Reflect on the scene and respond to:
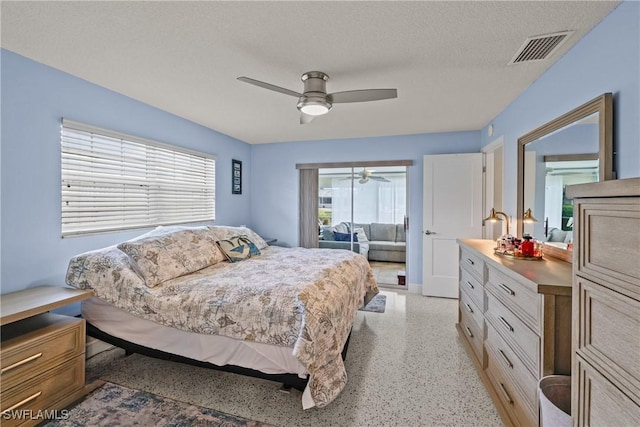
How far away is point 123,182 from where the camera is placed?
2846 mm

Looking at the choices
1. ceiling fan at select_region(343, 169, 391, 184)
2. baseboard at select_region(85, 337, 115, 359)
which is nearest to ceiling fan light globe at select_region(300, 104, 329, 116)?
baseboard at select_region(85, 337, 115, 359)

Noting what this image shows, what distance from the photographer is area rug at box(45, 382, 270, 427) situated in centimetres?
177

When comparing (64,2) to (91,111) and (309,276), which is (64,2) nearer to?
(91,111)

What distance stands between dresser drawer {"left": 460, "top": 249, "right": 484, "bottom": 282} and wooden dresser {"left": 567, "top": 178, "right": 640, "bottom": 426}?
1239 millimetres

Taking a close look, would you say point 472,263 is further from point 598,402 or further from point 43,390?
point 43,390

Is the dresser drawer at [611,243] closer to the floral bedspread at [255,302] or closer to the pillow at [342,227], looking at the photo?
the floral bedspread at [255,302]

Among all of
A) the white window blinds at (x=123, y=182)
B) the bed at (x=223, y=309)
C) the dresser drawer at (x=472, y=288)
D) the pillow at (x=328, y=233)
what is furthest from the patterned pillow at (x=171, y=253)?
the pillow at (x=328, y=233)

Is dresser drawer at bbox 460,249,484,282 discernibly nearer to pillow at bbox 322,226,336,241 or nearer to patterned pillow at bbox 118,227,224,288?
patterned pillow at bbox 118,227,224,288

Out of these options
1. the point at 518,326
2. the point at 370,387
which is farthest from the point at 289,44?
the point at 370,387

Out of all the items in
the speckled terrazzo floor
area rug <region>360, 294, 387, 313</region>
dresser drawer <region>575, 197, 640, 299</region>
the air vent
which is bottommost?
the speckled terrazzo floor

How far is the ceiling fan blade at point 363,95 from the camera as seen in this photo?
2105 mm

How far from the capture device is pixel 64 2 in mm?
1517

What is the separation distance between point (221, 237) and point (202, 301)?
133 centimetres

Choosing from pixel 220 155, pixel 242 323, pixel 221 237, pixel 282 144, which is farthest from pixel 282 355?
pixel 282 144
